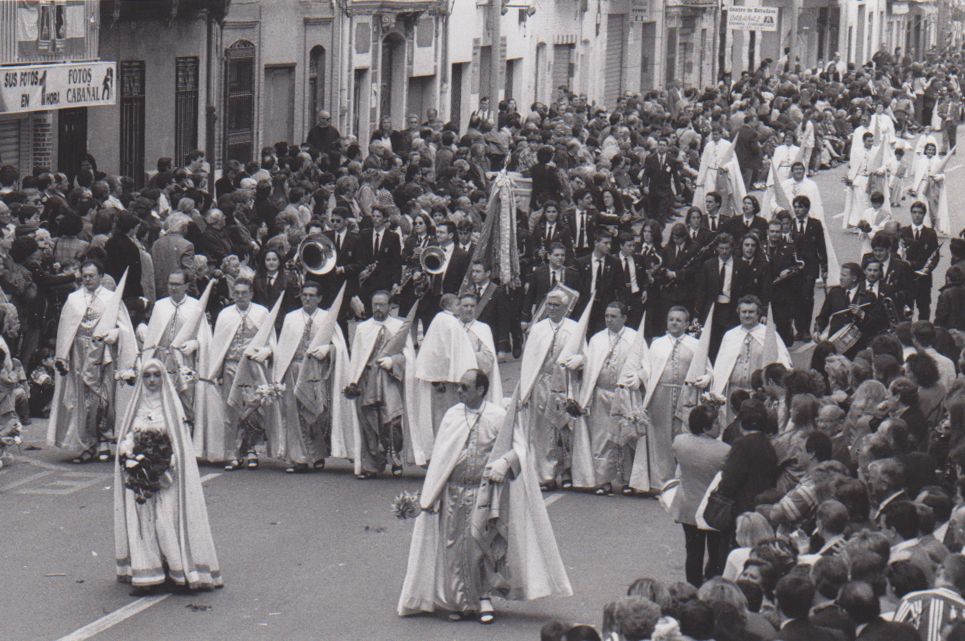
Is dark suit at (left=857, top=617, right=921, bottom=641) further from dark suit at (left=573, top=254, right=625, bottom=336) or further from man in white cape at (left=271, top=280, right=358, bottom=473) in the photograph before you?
dark suit at (left=573, top=254, right=625, bottom=336)

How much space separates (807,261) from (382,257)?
443cm

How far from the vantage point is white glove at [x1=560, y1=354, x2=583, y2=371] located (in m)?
15.8

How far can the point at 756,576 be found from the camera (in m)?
9.12

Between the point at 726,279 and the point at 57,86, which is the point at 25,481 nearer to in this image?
the point at 726,279

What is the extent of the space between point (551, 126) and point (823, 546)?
23.0 metres

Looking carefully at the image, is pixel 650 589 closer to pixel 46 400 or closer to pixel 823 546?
pixel 823 546

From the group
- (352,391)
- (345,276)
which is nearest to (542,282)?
(345,276)

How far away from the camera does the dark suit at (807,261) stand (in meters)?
21.0

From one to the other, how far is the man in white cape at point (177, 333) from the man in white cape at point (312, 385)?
684 millimetres

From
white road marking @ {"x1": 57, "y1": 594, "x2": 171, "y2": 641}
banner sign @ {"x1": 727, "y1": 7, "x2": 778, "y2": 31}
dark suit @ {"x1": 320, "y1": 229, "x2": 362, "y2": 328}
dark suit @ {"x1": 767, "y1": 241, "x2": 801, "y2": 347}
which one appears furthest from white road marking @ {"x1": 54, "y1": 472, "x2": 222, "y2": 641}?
banner sign @ {"x1": 727, "y1": 7, "x2": 778, "y2": 31}

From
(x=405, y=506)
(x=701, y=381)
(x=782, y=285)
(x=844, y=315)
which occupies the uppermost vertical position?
(x=782, y=285)

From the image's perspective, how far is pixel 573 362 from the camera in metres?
15.8

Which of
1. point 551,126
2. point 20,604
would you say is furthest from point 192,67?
point 20,604

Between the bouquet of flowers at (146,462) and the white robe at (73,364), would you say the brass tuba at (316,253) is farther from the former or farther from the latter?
the bouquet of flowers at (146,462)
